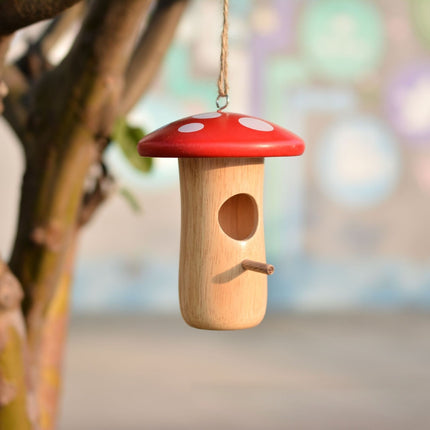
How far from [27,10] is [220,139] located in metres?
0.39

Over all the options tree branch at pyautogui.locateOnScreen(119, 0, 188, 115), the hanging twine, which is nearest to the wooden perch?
the hanging twine

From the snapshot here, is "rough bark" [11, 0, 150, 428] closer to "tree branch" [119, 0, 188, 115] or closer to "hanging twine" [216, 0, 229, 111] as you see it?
"hanging twine" [216, 0, 229, 111]

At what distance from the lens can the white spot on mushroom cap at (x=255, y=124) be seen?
1323 mm

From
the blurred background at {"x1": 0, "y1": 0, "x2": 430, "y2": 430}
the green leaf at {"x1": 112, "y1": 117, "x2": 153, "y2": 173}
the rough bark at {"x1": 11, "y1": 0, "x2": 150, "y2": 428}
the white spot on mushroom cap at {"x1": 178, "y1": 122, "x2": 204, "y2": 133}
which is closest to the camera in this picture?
the white spot on mushroom cap at {"x1": 178, "y1": 122, "x2": 204, "y2": 133}

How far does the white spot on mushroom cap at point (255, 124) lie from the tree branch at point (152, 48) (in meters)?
0.87

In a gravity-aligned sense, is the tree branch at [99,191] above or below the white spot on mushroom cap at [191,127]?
above

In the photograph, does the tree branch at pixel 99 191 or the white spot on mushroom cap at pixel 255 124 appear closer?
the white spot on mushroom cap at pixel 255 124

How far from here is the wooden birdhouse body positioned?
1.44 metres

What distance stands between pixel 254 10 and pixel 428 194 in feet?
7.44

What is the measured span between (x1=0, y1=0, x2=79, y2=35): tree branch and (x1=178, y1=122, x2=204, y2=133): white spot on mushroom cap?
29cm

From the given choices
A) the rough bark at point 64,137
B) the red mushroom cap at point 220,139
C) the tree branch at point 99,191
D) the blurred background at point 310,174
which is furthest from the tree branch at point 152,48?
the blurred background at point 310,174

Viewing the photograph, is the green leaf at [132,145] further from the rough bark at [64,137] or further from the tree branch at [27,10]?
the tree branch at [27,10]

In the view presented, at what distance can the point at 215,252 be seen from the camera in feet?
4.77

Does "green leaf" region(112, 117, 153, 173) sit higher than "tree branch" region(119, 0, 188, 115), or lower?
lower
